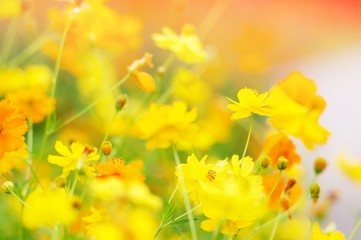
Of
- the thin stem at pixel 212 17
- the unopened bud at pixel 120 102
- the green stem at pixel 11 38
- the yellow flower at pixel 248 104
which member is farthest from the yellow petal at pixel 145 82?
the thin stem at pixel 212 17

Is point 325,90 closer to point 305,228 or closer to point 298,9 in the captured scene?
point 298,9

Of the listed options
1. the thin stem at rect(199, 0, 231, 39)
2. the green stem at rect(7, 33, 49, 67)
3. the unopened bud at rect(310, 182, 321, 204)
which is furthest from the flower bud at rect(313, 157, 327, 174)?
the thin stem at rect(199, 0, 231, 39)

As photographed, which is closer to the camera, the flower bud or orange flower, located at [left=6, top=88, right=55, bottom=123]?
the flower bud

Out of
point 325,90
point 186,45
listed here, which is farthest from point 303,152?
point 186,45

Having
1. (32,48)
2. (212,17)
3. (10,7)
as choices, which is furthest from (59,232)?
(212,17)

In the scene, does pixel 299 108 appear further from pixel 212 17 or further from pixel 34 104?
pixel 212 17

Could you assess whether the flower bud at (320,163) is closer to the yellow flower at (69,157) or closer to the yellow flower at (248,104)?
the yellow flower at (248,104)

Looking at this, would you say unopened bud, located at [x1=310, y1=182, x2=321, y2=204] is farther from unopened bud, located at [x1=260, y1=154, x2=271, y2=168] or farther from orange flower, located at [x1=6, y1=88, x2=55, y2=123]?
orange flower, located at [x1=6, y1=88, x2=55, y2=123]
